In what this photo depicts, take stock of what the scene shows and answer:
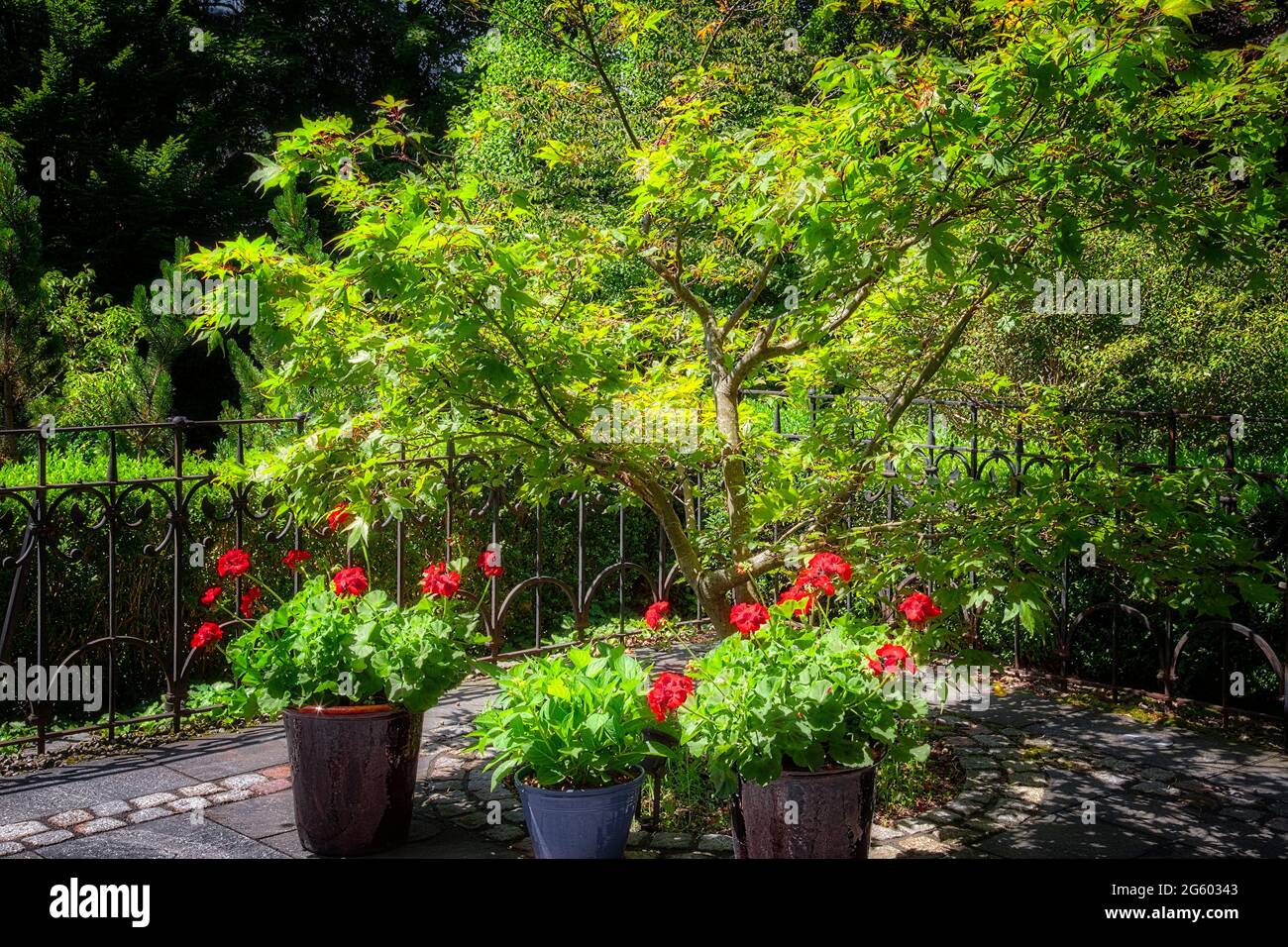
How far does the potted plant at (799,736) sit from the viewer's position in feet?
12.4

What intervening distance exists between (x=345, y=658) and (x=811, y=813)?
6.30ft

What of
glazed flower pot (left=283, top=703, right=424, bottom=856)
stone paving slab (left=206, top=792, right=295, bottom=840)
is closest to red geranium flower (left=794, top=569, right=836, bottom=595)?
glazed flower pot (left=283, top=703, right=424, bottom=856)

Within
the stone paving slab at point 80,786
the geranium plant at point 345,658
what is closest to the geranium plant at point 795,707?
the geranium plant at point 345,658

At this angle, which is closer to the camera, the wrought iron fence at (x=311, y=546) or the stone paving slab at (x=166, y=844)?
the stone paving slab at (x=166, y=844)

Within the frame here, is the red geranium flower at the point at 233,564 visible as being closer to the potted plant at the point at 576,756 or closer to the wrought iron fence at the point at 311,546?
the wrought iron fence at the point at 311,546

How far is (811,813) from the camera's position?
387cm

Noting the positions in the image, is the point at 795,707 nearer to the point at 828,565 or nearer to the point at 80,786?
the point at 828,565

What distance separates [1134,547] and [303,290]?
3.39 m

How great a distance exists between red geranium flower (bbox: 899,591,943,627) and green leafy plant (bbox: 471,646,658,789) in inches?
41.0

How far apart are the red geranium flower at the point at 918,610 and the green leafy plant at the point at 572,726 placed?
104cm

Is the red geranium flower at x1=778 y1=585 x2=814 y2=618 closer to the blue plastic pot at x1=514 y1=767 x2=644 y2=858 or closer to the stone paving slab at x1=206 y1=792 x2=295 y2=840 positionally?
the blue plastic pot at x1=514 y1=767 x2=644 y2=858

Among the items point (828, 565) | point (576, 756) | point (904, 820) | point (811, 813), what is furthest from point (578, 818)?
point (904, 820)

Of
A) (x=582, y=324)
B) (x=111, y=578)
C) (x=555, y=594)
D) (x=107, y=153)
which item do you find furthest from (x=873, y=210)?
(x=107, y=153)

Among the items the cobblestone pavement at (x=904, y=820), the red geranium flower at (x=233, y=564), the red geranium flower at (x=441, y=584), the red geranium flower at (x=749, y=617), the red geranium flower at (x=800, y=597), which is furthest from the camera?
the red geranium flower at (x=233, y=564)
